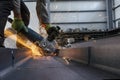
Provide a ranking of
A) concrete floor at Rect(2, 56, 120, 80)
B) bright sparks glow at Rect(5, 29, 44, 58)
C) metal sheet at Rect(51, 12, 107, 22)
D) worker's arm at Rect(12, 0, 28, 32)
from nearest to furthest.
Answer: concrete floor at Rect(2, 56, 120, 80), worker's arm at Rect(12, 0, 28, 32), bright sparks glow at Rect(5, 29, 44, 58), metal sheet at Rect(51, 12, 107, 22)

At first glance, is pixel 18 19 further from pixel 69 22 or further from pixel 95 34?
pixel 69 22

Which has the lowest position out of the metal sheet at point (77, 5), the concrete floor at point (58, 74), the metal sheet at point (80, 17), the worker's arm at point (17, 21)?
the concrete floor at point (58, 74)

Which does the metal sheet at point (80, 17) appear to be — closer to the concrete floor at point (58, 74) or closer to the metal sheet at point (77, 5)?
the metal sheet at point (77, 5)

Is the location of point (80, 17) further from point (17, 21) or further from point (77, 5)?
point (17, 21)

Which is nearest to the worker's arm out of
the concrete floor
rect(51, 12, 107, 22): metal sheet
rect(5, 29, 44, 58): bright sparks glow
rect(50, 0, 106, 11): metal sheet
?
the concrete floor

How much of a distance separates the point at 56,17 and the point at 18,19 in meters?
16.6

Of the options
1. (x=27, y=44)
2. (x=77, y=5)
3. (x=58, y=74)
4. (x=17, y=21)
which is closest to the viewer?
(x=58, y=74)

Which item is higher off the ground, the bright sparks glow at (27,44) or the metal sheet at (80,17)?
the metal sheet at (80,17)

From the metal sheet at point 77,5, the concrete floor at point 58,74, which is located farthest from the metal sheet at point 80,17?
the concrete floor at point 58,74

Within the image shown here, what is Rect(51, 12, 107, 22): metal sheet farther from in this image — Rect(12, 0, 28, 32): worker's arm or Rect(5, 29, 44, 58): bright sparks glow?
Rect(12, 0, 28, 32): worker's arm

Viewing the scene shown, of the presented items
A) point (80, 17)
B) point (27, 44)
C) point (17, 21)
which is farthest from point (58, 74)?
point (80, 17)

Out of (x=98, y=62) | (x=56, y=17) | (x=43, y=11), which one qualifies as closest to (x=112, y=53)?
(x=98, y=62)

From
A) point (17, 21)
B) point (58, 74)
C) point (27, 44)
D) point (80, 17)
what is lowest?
point (58, 74)

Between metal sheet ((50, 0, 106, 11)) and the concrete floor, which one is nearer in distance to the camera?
the concrete floor
